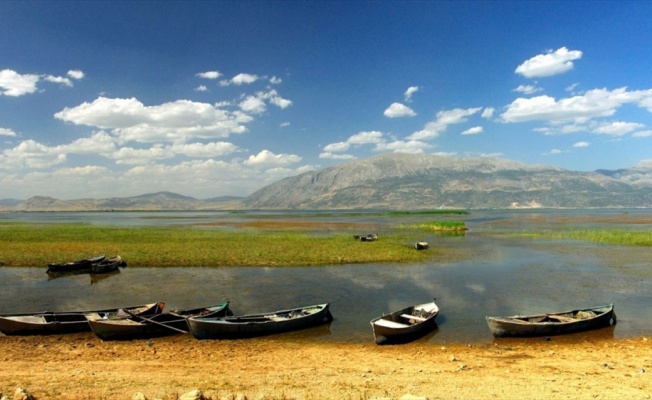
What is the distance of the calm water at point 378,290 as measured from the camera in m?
24.2

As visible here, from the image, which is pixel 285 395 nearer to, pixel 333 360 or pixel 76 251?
pixel 333 360

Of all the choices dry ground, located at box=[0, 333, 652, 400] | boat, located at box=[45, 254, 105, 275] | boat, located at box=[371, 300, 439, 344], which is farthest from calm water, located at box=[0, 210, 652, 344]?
dry ground, located at box=[0, 333, 652, 400]

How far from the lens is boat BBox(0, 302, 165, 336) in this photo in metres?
20.8

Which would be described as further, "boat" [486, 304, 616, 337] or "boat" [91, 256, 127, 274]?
"boat" [91, 256, 127, 274]

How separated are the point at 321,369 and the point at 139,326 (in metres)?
10.0

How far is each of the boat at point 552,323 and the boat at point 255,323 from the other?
9.18 metres

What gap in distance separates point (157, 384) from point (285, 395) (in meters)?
4.63

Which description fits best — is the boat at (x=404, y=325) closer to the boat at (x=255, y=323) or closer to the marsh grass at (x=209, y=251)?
the boat at (x=255, y=323)

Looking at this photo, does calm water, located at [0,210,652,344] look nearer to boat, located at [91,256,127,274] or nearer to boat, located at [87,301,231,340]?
Answer: boat, located at [91,256,127,274]

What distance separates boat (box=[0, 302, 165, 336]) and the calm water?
5165mm

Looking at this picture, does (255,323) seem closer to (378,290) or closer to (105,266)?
(378,290)

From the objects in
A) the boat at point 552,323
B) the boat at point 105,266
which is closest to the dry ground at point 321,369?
the boat at point 552,323

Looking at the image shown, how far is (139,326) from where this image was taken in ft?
66.7

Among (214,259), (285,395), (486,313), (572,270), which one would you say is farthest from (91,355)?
(572,270)
